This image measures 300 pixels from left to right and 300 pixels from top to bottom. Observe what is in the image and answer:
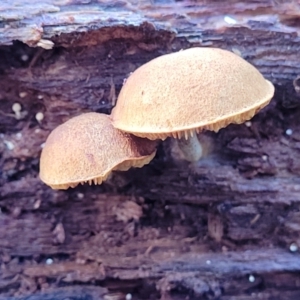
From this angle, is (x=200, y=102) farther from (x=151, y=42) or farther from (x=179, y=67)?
(x=151, y=42)

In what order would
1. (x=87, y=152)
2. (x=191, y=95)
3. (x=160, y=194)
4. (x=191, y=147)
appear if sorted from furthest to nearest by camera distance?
(x=160, y=194) → (x=191, y=147) → (x=87, y=152) → (x=191, y=95)

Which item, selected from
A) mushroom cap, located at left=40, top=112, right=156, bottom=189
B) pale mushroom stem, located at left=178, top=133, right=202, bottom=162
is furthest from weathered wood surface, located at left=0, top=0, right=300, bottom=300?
mushroom cap, located at left=40, top=112, right=156, bottom=189

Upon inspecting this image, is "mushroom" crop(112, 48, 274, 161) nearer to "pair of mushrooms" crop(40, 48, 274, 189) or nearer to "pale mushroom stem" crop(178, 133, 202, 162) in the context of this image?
"pair of mushrooms" crop(40, 48, 274, 189)

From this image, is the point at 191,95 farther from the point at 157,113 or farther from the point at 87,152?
the point at 87,152

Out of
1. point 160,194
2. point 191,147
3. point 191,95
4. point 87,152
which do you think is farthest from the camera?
point 160,194

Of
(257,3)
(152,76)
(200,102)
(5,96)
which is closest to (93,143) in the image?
(152,76)

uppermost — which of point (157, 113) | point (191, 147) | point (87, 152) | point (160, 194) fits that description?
point (157, 113)

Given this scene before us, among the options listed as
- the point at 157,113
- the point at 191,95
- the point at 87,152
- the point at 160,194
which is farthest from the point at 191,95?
the point at 160,194
